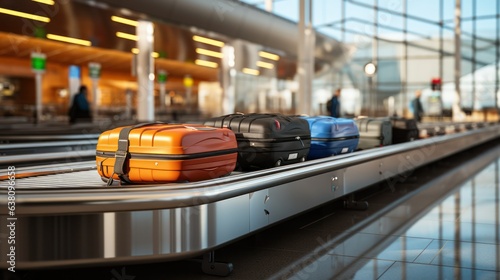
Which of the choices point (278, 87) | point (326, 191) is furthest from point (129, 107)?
point (326, 191)

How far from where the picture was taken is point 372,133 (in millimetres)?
6977

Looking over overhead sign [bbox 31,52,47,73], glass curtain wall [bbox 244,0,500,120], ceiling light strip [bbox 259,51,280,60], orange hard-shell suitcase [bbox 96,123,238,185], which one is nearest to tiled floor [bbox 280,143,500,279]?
orange hard-shell suitcase [bbox 96,123,238,185]

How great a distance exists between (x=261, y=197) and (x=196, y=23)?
1098 centimetres

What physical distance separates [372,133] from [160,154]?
434 centimetres

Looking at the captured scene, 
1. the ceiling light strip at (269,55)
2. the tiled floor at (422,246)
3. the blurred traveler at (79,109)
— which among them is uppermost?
the ceiling light strip at (269,55)

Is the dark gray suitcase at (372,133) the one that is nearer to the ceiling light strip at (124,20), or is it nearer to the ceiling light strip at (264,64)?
the ceiling light strip at (124,20)

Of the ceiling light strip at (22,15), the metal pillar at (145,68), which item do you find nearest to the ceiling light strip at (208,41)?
the metal pillar at (145,68)

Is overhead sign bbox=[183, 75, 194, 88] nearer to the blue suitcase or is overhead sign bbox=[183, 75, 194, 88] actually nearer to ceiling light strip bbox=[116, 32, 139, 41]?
ceiling light strip bbox=[116, 32, 139, 41]

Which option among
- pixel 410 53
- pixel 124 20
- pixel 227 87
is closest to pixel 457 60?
pixel 410 53

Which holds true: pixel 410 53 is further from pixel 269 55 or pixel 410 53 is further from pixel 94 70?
pixel 94 70

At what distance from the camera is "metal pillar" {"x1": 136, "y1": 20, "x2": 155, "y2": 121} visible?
12852 mm

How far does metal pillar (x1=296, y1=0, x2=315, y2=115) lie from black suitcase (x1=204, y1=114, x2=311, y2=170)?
391 inches

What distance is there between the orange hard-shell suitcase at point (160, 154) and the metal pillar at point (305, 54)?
10.9m

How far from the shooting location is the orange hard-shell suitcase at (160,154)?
3.19 metres
